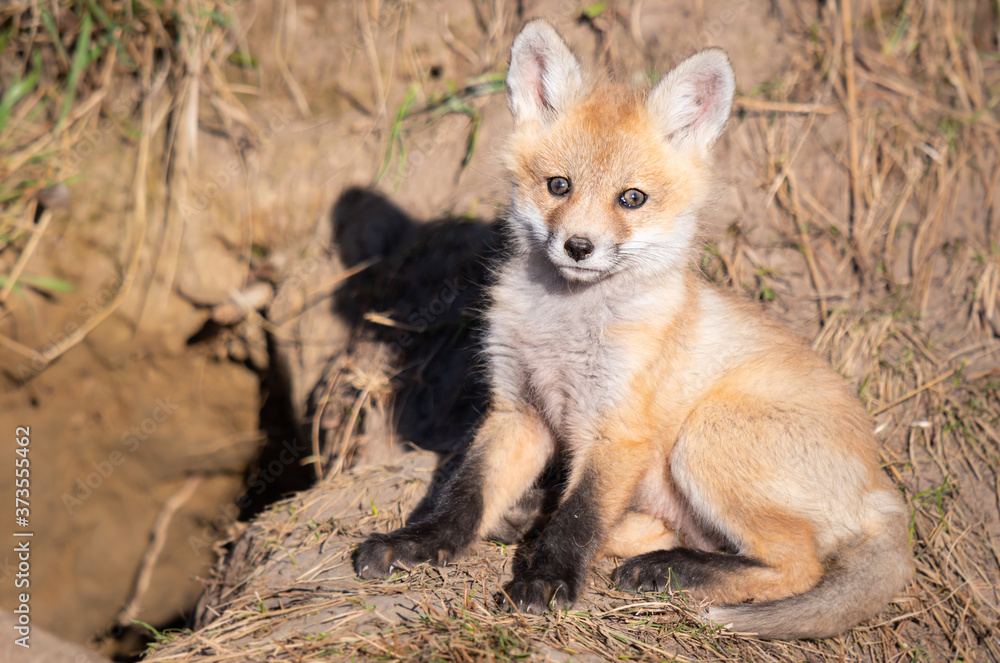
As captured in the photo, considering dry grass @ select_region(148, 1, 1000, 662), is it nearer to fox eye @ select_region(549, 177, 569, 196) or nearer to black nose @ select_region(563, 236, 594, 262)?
black nose @ select_region(563, 236, 594, 262)

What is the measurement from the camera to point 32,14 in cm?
466

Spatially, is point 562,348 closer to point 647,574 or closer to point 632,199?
point 632,199

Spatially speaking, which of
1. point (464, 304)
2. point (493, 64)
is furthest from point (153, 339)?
point (493, 64)

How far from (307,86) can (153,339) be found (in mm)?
2157

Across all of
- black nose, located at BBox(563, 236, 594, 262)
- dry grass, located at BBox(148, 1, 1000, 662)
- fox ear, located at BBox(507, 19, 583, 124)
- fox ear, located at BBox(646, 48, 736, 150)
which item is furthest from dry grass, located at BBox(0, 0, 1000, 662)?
fox ear, located at BBox(507, 19, 583, 124)

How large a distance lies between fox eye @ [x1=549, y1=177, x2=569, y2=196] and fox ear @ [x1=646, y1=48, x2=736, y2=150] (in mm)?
449

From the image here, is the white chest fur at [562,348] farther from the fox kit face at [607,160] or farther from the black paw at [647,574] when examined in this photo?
the black paw at [647,574]

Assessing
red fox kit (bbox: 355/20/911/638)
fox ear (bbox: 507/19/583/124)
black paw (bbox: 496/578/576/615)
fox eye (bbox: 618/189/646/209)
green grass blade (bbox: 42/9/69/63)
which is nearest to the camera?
black paw (bbox: 496/578/576/615)

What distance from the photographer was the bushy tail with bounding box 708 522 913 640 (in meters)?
2.11

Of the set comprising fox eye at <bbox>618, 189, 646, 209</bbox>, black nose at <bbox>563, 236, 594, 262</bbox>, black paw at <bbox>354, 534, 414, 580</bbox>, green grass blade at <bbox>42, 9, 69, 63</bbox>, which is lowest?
black paw at <bbox>354, 534, 414, 580</bbox>

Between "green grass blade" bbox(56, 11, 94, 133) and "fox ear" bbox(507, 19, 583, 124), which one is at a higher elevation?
"green grass blade" bbox(56, 11, 94, 133)

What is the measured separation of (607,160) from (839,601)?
1.69 m

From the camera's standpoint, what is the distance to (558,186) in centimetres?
242

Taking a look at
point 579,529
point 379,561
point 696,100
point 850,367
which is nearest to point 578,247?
point 696,100
